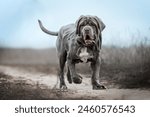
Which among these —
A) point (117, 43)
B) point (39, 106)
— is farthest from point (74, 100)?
point (117, 43)

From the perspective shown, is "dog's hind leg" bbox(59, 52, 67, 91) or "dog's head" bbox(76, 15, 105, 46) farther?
"dog's hind leg" bbox(59, 52, 67, 91)

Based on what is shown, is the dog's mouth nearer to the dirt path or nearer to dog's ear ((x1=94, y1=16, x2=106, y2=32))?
dog's ear ((x1=94, y1=16, x2=106, y2=32))

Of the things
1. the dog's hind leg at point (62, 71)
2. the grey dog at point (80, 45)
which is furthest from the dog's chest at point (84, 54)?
the dog's hind leg at point (62, 71)

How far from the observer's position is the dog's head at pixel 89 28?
117 inches

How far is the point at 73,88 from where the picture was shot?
3.07 m

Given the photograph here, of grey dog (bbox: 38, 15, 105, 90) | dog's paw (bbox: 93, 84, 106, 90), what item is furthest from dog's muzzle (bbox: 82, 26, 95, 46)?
dog's paw (bbox: 93, 84, 106, 90)

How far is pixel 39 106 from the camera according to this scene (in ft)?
9.84

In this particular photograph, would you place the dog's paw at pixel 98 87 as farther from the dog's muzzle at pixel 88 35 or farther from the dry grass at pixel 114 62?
the dog's muzzle at pixel 88 35

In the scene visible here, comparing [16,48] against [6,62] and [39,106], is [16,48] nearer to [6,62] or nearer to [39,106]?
[6,62]

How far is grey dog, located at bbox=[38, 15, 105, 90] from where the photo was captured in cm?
299

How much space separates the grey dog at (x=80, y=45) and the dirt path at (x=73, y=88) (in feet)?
0.11

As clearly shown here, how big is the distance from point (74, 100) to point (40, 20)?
46 cm

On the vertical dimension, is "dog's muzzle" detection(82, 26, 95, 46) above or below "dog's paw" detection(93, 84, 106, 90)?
above

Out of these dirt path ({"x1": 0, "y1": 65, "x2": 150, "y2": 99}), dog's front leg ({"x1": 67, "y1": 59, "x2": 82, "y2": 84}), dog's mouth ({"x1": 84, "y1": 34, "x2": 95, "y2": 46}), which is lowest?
dirt path ({"x1": 0, "y1": 65, "x2": 150, "y2": 99})
